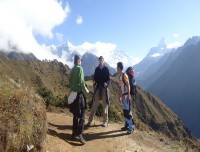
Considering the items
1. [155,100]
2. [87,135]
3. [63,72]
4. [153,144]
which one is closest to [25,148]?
[87,135]

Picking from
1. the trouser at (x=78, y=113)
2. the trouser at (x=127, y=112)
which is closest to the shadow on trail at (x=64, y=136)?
the trouser at (x=78, y=113)

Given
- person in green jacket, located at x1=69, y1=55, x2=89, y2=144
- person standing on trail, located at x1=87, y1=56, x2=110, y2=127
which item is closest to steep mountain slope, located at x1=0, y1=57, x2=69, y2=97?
person standing on trail, located at x1=87, y1=56, x2=110, y2=127

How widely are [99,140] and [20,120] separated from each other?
5004 mm

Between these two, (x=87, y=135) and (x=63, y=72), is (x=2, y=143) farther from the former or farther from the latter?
(x=63, y=72)

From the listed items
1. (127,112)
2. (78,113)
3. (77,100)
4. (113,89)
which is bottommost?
(78,113)

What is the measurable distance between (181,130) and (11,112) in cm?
11832

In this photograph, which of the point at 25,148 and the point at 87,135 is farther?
the point at 87,135

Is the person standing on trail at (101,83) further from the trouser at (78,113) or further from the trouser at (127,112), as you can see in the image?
the trouser at (78,113)

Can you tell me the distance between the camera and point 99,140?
12.9 m

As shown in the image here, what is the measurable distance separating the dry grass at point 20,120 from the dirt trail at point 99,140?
109 cm

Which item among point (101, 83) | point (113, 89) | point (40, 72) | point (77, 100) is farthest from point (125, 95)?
point (113, 89)

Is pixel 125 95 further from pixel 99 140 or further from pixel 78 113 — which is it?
pixel 78 113

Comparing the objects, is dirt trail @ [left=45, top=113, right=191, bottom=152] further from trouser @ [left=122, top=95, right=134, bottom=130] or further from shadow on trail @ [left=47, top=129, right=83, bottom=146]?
trouser @ [left=122, top=95, right=134, bottom=130]

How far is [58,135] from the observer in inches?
477
